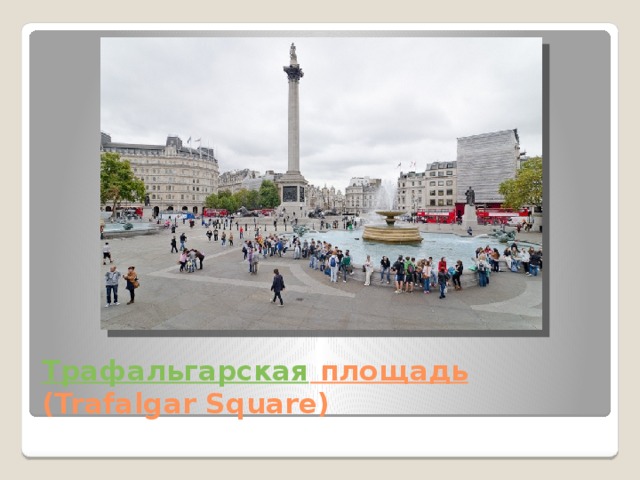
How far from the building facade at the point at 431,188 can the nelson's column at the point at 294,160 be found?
3895 cm

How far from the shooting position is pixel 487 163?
171ft

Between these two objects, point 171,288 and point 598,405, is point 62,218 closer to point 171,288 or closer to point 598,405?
point 171,288

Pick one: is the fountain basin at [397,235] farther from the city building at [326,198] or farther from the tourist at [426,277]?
the city building at [326,198]

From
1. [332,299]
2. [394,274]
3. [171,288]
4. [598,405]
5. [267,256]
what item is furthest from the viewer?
[267,256]

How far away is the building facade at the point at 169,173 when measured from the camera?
240 ft

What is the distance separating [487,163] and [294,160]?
36.7m

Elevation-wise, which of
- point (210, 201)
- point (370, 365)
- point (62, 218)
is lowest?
point (370, 365)

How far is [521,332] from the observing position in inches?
230

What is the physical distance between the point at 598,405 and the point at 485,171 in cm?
5625

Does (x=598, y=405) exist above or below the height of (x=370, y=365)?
below

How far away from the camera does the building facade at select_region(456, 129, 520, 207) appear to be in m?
49.3

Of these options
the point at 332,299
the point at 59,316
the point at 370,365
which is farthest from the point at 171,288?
the point at 370,365

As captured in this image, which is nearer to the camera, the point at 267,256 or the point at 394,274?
the point at 394,274

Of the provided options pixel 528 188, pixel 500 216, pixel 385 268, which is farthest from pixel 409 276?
pixel 500 216
